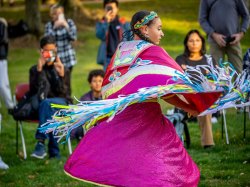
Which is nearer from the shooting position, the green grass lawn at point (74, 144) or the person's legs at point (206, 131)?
the green grass lawn at point (74, 144)

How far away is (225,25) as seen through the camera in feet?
33.1

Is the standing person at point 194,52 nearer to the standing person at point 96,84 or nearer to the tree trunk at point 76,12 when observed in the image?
the standing person at point 96,84

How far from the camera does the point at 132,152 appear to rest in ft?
18.8

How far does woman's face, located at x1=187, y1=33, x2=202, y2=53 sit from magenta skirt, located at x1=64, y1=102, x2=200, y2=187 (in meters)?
3.30

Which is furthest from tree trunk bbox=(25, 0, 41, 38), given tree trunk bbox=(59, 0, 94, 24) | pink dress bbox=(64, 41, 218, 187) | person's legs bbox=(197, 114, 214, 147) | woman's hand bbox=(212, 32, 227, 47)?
pink dress bbox=(64, 41, 218, 187)

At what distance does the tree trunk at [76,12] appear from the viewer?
2323cm

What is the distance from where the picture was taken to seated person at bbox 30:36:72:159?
29.1ft

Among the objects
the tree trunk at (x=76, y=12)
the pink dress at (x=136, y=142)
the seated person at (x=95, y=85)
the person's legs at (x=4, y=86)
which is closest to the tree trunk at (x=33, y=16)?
the tree trunk at (x=76, y=12)

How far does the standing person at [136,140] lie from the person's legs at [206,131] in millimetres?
2745

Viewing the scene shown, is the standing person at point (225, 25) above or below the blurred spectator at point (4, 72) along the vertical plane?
above

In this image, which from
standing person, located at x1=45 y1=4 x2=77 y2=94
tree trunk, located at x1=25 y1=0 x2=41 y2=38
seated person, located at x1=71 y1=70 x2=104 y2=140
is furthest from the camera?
tree trunk, located at x1=25 y1=0 x2=41 y2=38

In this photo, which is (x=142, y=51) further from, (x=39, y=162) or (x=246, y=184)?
(x=39, y=162)

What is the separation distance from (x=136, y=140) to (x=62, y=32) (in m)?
6.13

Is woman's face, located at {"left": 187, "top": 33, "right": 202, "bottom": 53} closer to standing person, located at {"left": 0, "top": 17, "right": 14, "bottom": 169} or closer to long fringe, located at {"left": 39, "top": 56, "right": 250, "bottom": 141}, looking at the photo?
long fringe, located at {"left": 39, "top": 56, "right": 250, "bottom": 141}
